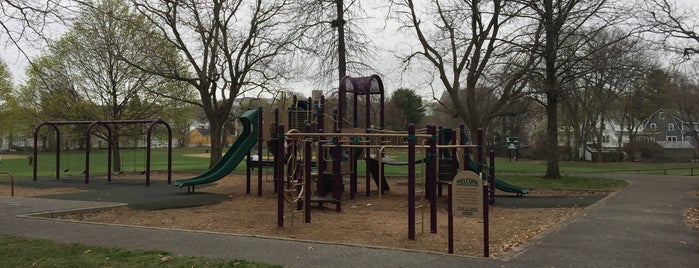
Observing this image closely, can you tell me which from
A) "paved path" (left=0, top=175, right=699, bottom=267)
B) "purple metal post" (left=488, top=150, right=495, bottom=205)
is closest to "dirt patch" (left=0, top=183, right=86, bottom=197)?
"paved path" (left=0, top=175, right=699, bottom=267)

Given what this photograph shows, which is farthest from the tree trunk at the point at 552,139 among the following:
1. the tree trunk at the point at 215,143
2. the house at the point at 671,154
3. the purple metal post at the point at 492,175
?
the house at the point at 671,154

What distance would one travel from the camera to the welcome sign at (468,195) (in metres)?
7.31

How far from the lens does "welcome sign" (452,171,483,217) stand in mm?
7307

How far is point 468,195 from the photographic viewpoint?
738 centimetres

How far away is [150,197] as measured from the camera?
Answer: 15.2 metres

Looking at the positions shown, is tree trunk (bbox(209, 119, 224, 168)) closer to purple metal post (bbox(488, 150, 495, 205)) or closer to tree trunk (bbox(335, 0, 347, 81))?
tree trunk (bbox(335, 0, 347, 81))

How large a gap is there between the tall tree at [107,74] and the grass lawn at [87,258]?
22.0 m

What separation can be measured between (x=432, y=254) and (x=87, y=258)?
4340 mm

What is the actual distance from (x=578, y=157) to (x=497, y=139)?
11.8 meters

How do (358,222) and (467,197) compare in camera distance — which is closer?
(467,197)

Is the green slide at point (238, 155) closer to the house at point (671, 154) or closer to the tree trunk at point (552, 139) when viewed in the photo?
the tree trunk at point (552, 139)

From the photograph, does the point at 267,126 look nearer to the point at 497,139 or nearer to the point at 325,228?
the point at 325,228

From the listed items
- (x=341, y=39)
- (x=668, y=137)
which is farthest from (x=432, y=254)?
(x=668, y=137)

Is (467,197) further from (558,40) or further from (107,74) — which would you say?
(107,74)
